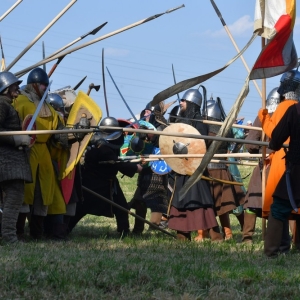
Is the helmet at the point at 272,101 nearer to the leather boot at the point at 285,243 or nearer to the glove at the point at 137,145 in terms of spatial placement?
the leather boot at the point at 285,243

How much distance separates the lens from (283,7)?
7621mm

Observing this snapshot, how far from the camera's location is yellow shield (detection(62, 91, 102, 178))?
8.79 meters

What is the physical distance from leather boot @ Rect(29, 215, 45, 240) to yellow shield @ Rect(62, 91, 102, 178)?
1.68ft

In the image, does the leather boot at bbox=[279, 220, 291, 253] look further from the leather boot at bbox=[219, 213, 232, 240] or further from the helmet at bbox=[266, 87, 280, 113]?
the leather boot at bbox=[219, 213, 232, 240]

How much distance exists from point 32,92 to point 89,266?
3150 mm


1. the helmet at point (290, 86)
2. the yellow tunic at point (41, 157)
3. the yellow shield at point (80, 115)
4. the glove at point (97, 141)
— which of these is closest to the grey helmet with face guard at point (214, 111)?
the glove at point (97, 141)

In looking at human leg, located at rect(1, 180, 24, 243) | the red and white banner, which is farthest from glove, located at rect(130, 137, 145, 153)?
the red and white banner

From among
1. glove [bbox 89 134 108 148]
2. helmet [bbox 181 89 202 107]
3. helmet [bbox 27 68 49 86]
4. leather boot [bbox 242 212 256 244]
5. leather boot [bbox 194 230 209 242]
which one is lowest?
leather boot [bbox 194 230 209 242]

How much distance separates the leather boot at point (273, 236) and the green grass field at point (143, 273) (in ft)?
0.28

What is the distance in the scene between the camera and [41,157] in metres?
8.54

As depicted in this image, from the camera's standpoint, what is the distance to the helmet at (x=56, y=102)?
9602 millimetres

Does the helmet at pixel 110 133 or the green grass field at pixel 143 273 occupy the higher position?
the helmet at pixel 110 133

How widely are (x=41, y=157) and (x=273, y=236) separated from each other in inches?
104

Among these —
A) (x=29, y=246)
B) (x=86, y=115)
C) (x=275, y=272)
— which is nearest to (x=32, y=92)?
(x=86, y=115)
